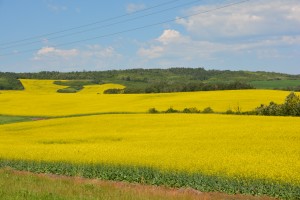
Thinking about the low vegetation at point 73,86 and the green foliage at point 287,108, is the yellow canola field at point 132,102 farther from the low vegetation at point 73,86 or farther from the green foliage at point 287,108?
the low vegetation at point 73,86

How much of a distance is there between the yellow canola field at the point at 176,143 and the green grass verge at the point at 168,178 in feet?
4.72

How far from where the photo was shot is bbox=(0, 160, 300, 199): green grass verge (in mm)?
14930

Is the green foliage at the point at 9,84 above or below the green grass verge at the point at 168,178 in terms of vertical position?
above

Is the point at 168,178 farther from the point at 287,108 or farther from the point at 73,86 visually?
the point at 73,86

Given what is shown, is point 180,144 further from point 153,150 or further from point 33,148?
point 33,148

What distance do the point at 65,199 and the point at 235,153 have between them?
509 inches

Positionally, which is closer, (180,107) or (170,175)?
(170,175)

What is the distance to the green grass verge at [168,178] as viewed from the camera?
14.9 meters

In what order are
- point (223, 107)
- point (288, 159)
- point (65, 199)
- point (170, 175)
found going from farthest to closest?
point (223, 107) < point (288, 159) < point (170, 175) < point (65, 199)

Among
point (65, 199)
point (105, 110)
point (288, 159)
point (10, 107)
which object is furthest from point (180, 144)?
point (10, 107)

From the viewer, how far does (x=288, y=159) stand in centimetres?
1970

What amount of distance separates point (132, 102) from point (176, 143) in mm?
37678

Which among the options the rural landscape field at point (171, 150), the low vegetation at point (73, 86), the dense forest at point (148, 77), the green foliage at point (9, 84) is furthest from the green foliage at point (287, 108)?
the green foliage at point (9, 84)

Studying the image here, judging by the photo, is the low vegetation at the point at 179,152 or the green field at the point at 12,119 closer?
the low vegetation at the point at 179,152
